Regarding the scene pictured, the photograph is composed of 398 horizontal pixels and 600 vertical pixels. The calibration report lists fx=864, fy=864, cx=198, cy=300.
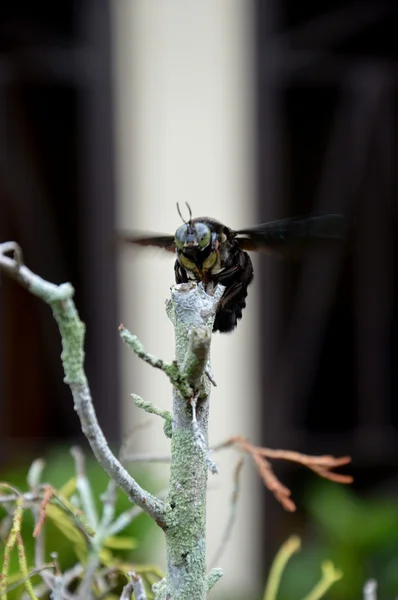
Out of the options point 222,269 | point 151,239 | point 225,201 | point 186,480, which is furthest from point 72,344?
point 225,201

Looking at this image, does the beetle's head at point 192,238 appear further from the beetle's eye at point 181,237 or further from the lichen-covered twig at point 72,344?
the lichen-covered twig at point 72,344

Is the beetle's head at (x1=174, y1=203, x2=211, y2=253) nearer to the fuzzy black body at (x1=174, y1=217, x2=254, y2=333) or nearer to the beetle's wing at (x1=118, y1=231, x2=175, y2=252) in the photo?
the fuzzy black body at (x1=174, y1=217, x2=254, y2=333)

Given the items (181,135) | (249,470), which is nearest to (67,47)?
(181,135)

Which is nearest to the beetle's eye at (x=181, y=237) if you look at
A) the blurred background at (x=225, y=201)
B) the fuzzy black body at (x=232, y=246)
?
the fuzzy black body at (x=232, y=246)

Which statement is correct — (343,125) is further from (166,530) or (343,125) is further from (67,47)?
(166,530)

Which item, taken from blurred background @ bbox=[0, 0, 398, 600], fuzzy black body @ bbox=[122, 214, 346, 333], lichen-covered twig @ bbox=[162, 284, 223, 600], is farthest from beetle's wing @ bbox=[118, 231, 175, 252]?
blurred background @ bbox=[0, 0, 398, 600]

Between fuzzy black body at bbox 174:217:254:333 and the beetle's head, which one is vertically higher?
the beetle's head

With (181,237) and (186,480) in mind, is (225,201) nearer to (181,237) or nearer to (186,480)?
(181,237)
